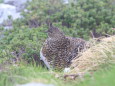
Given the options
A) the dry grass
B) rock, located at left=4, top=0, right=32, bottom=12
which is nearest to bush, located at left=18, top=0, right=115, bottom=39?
rock, located at left=4, top=0, right=32, bottom=12

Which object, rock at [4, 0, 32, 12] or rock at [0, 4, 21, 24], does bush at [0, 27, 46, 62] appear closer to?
rock at [0, 4, 21, 24]

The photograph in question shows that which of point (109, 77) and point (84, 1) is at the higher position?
point (109, 77)

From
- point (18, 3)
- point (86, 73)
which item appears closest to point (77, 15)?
point (18, 3)

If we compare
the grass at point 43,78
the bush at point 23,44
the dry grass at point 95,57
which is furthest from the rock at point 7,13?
the grass at point 43,78

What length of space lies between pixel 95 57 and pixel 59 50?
121cm

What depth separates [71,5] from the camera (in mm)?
13656

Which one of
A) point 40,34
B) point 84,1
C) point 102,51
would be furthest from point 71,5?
point 102,51

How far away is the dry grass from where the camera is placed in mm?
6893

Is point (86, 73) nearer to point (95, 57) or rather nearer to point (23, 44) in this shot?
point (95, 57)

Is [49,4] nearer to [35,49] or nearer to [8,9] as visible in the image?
[8,9]

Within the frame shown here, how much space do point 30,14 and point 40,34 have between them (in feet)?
9.42

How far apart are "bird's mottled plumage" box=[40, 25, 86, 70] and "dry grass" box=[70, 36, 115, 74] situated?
35 centimetres

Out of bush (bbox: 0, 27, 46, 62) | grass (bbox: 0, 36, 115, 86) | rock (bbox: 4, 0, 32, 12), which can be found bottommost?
rock (bbox: 4, 0, 32, 12)

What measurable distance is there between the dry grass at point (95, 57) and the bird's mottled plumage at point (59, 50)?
1.16ft
